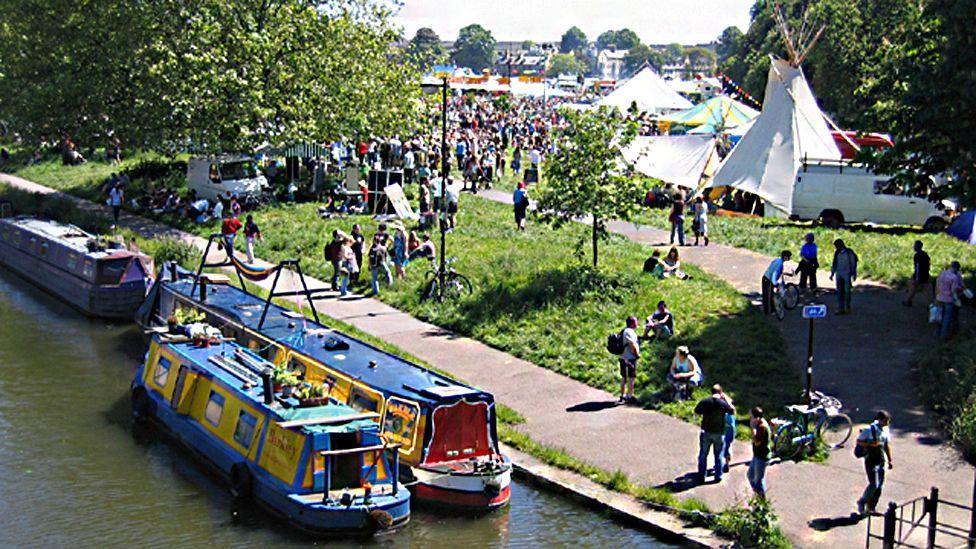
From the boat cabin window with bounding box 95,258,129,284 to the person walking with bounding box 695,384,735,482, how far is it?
19.1 metres

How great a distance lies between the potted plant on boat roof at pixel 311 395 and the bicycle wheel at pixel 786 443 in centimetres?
738

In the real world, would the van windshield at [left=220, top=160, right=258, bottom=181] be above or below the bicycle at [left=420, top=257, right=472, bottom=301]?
above

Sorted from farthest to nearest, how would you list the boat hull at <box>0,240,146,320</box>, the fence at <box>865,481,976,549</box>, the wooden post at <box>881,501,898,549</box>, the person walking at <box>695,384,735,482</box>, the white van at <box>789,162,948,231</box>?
1. the white van at <box>789,162,948,231</box>
2. the boat hull at <box>0,240,146,320</box>
3. the person walking at <box>695,384,735,482</box>
4. the fence at <box>865,481,976,549</box>
5. the wooden post at <box>881,501,898,549</box>

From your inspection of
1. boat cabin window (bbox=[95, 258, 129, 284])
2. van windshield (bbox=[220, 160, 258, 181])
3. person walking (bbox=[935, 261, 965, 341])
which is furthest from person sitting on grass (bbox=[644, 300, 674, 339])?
van windshield (bbox=[220, 160, 258, 181])

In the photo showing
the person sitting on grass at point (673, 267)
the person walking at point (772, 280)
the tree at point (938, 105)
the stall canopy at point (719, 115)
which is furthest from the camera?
the stall canopy at point (719, 115)

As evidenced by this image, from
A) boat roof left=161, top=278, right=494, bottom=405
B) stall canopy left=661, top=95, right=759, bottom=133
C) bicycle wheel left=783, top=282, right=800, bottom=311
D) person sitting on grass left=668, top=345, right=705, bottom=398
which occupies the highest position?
stall canopy left=661, top=95, right=759, bottom=133

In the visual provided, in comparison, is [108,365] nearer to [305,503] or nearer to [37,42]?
[305,503]

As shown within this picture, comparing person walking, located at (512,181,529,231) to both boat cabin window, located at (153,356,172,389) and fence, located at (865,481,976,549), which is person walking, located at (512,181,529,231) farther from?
fence, located at (865,481,976,549)

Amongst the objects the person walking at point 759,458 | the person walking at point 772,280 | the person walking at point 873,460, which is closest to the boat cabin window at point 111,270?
the person walking at point 772,280

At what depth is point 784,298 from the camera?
26.2 meters

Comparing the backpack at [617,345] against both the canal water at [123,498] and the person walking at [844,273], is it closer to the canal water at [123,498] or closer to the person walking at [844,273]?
the canal water at [123,498]

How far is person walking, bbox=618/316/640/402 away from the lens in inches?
857

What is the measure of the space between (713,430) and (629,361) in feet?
13.1

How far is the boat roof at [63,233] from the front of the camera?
32.3 meters
